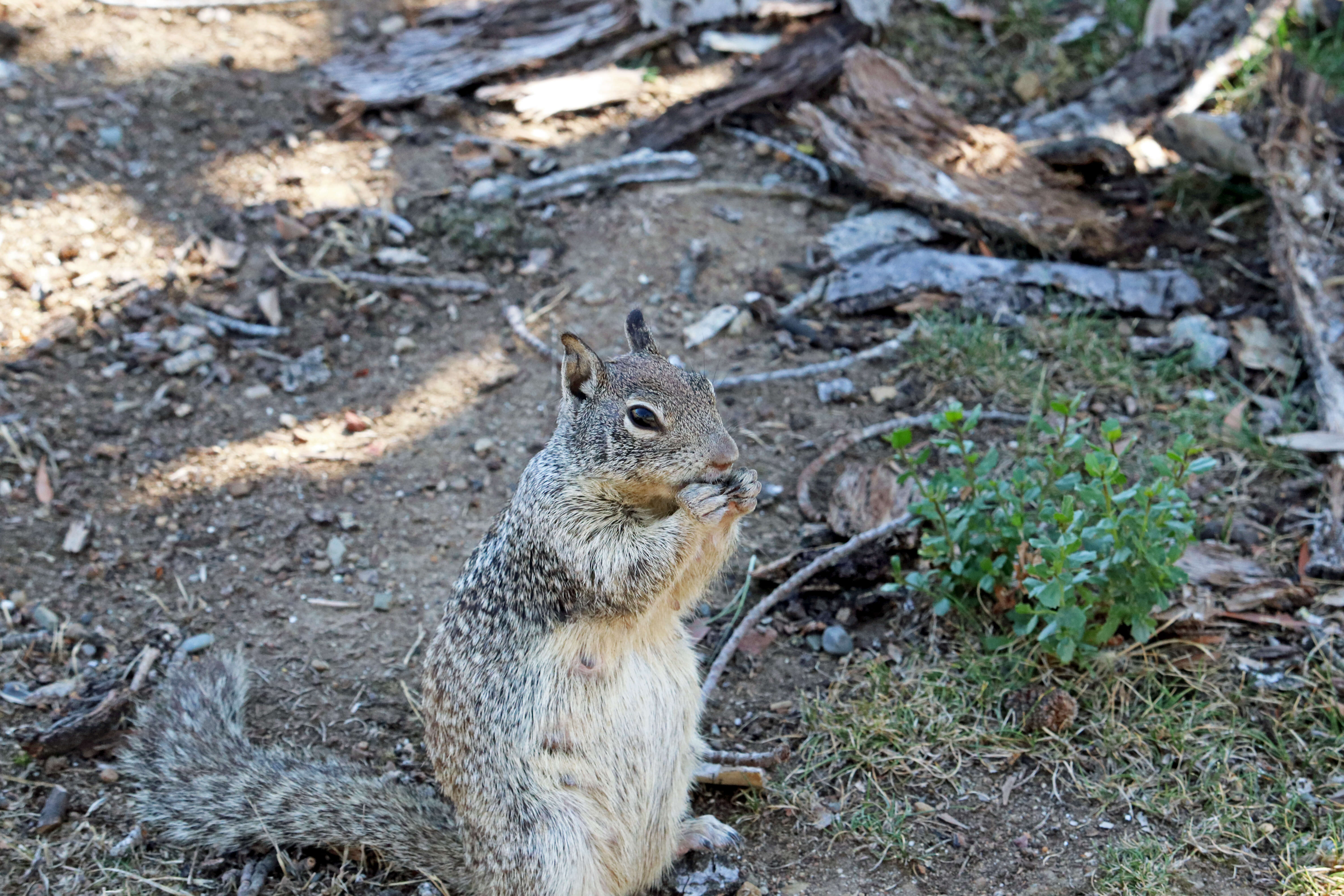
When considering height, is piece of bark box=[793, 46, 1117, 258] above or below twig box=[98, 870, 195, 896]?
above

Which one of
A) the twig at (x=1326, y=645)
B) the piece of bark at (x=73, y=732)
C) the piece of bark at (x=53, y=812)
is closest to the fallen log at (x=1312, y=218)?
the twig at (x=1326, y=645)

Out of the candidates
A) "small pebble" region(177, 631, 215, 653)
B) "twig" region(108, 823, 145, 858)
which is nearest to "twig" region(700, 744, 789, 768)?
"twig" region(108, 823, 145, 858)

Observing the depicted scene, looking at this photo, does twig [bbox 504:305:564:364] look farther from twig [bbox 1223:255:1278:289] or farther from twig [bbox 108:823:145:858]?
twig [bbox 1223:255:1278:289]

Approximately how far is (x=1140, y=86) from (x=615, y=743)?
5.31m

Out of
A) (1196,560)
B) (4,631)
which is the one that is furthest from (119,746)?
(1196,560)

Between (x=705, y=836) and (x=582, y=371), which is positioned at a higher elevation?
(x=582, y=371)

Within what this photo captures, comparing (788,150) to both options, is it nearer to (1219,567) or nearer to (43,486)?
(1219,567)

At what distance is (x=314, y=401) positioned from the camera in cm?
543

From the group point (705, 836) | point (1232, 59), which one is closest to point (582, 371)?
point (705, 836)

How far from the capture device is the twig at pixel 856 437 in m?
4.84

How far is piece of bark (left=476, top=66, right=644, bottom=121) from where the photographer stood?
6.80 metres

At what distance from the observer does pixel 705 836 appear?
3.72 metres

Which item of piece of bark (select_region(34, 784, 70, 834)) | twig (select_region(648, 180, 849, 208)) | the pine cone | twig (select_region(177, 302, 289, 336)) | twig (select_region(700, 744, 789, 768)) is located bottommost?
piece of bark (select_region(34, 784, 70, 834))

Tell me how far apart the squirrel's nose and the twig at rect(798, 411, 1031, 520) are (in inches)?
65.4
